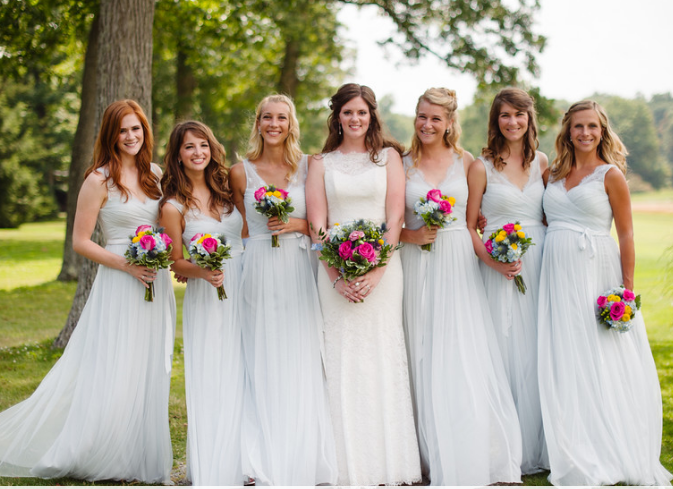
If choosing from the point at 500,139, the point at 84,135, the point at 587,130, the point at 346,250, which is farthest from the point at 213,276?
the point at 84,135

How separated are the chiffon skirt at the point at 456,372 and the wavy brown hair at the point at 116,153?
7.86ft

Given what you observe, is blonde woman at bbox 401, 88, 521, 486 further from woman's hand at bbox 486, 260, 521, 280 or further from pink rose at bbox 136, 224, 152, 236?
pink rose at bbox 136, 224, 152, 236

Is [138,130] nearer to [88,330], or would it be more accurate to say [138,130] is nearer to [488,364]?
[88,330]

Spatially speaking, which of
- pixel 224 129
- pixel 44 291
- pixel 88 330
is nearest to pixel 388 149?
pixel 88 330

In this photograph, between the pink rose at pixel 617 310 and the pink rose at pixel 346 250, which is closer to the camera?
the pink rose at pixel 346 250

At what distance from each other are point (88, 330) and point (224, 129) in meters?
24.1

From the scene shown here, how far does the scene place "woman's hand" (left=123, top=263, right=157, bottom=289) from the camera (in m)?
5.08

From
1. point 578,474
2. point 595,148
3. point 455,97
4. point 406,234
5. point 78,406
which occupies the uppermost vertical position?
point 455,97

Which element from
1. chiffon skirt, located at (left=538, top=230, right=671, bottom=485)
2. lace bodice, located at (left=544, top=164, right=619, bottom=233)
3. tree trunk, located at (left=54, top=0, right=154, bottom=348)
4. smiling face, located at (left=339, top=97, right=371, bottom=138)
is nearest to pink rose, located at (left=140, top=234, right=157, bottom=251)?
smiling face, located at (left=339, top=97, right=371, bottom=138)

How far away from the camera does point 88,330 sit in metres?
5.23

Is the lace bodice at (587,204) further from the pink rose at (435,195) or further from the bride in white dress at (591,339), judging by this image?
the pink rose at (435,195)

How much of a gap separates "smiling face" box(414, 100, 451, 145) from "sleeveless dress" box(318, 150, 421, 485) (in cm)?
41

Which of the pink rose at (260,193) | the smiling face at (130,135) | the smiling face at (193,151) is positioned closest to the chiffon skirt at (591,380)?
the pink rose at (260,193)

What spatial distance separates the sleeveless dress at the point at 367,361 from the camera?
16.7ft
